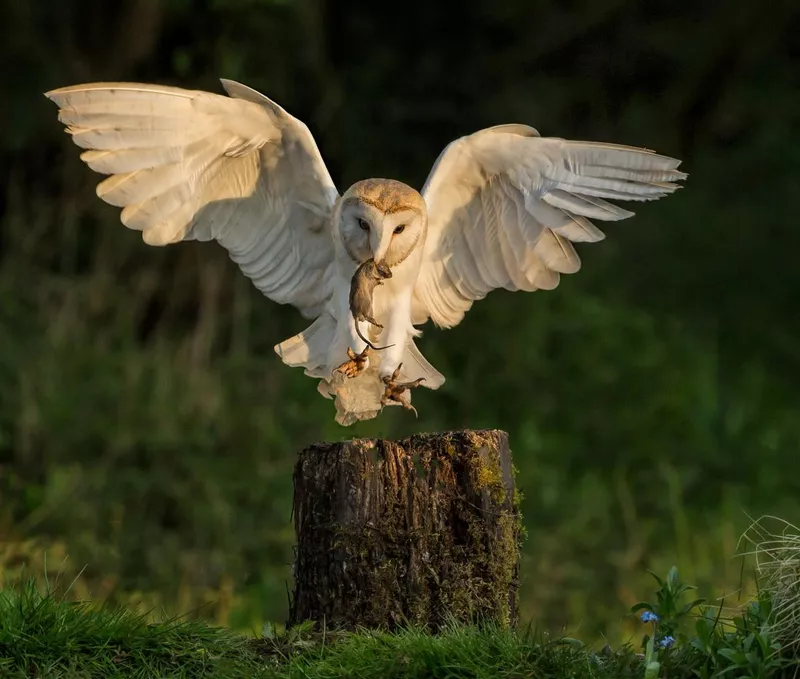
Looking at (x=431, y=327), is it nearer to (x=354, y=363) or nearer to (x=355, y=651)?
(x=354, y=363)

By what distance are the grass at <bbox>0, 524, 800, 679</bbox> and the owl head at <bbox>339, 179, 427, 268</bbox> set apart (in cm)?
147

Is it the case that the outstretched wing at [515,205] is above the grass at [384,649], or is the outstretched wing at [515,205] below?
above

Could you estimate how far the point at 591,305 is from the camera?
9.16 m

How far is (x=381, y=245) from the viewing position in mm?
4547

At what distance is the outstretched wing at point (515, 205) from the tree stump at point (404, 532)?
113 cm

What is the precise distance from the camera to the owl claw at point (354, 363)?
485 centimetres

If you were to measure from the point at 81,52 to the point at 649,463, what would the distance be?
471 centimetres

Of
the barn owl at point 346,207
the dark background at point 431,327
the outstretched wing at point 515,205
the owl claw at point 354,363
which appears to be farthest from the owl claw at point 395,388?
the dark background at point 431,327

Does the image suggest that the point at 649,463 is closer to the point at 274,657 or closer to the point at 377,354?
the point at 377,354

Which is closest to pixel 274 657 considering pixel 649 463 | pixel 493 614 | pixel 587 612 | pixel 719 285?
pixel 493 614

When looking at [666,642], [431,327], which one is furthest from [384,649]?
[431,327]

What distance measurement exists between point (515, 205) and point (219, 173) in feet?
3.69

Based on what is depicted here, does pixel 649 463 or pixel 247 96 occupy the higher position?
pixel 247 96

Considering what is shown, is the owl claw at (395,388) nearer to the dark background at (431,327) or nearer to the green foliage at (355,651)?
the green foliage at (355,651)
